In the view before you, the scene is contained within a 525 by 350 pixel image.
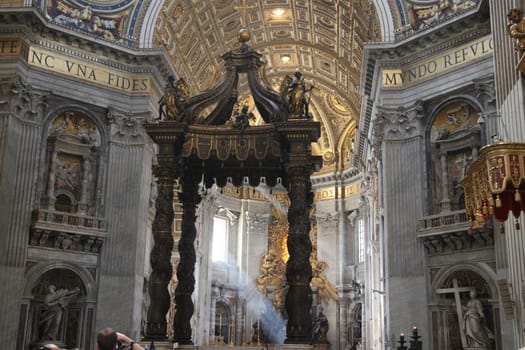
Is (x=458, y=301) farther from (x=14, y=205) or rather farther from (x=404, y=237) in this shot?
(x=14, y=205)

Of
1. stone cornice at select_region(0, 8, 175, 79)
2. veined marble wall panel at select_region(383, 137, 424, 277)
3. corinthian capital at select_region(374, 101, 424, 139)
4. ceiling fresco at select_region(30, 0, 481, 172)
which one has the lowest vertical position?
veined marble wall panel at select_region(383, 137, 424, 277)

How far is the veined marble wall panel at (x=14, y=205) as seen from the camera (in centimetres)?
1416

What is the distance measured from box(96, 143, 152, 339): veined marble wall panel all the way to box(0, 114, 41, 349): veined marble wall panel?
Result: 6.46 ft

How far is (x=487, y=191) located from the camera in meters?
7.42

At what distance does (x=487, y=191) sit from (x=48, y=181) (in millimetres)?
11418

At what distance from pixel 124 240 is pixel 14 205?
2768 millimetres

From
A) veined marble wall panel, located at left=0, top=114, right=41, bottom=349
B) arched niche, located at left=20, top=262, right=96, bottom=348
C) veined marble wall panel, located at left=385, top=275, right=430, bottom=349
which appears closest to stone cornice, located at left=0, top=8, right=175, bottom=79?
veined marble wall panel, located at left=0, top=114, right=41, bottom=349

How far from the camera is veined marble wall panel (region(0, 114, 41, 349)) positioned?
1416 centimetres

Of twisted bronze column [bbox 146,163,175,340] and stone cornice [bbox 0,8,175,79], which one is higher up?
stone cornice [bbox 0,8,175,79]

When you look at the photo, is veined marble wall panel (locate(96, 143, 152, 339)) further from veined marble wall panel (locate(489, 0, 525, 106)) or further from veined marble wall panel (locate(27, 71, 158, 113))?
veined marble wall panel (locate(489, 0, 525, 106))

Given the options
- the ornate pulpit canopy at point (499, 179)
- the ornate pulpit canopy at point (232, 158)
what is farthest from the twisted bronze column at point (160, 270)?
the ornate pulpit canopy at point (499, 179)

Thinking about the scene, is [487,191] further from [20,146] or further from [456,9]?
[20,146]

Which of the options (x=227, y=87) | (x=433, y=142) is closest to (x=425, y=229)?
(x=433, y=142)

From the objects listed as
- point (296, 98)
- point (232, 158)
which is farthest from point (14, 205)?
point (296, 98)
